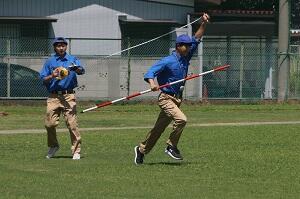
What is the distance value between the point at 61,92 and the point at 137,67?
20.0 m

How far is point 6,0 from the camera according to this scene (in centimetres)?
3662

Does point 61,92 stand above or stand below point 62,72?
below

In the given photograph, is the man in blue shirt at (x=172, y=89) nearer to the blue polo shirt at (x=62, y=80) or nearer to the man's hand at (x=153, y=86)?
the man's hand at (x=153, y=86)

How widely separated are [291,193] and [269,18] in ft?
98.2

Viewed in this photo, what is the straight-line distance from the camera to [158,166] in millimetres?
14047

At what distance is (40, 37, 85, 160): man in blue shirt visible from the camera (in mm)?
15266

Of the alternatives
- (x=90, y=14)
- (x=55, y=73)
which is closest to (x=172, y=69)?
(x=55, y=73)

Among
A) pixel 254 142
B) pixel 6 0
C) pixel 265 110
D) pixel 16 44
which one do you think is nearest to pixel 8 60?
pixel 16 44

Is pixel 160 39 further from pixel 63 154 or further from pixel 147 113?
pixel 63 154

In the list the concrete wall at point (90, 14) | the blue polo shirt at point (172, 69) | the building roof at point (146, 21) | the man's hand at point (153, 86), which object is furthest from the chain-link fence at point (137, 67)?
the man's hand at point (153, 86)

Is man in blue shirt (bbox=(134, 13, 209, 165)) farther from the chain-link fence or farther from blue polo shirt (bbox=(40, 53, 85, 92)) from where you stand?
the chain-link fence

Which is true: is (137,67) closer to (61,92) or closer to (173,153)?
(61,92)

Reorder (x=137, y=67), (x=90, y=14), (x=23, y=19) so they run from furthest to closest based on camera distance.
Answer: (x=90, y=14) → (x=23, y=19) → (x=137, y=67)

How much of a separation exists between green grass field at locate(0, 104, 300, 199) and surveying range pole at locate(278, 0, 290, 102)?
1164 centimetres
